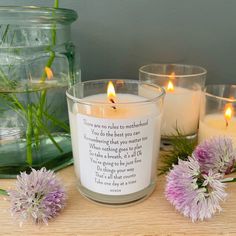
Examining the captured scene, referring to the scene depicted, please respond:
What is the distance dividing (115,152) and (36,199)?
0.08 meters

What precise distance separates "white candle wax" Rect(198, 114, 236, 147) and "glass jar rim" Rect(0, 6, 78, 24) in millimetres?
224

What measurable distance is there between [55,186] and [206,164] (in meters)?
0.16

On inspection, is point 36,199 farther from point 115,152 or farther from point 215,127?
point 215,127

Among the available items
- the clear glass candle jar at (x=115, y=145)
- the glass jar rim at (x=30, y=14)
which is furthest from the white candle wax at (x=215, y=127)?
the glass jar rim at (x=30, y=14)

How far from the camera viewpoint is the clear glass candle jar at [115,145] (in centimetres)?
28

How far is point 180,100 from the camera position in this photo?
416 mm

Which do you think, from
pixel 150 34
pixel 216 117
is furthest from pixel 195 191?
pixel 150 34

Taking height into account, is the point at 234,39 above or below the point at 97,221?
above

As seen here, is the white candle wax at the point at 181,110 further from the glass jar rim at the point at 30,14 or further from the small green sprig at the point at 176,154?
the glass jar rim at the point at 30,14

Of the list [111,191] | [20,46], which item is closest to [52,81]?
[20,46]

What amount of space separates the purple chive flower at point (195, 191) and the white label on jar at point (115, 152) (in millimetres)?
35

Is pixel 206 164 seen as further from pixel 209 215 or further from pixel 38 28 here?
pixel 38 28

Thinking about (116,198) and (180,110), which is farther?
(180,110)

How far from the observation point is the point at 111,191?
11.8 inches
